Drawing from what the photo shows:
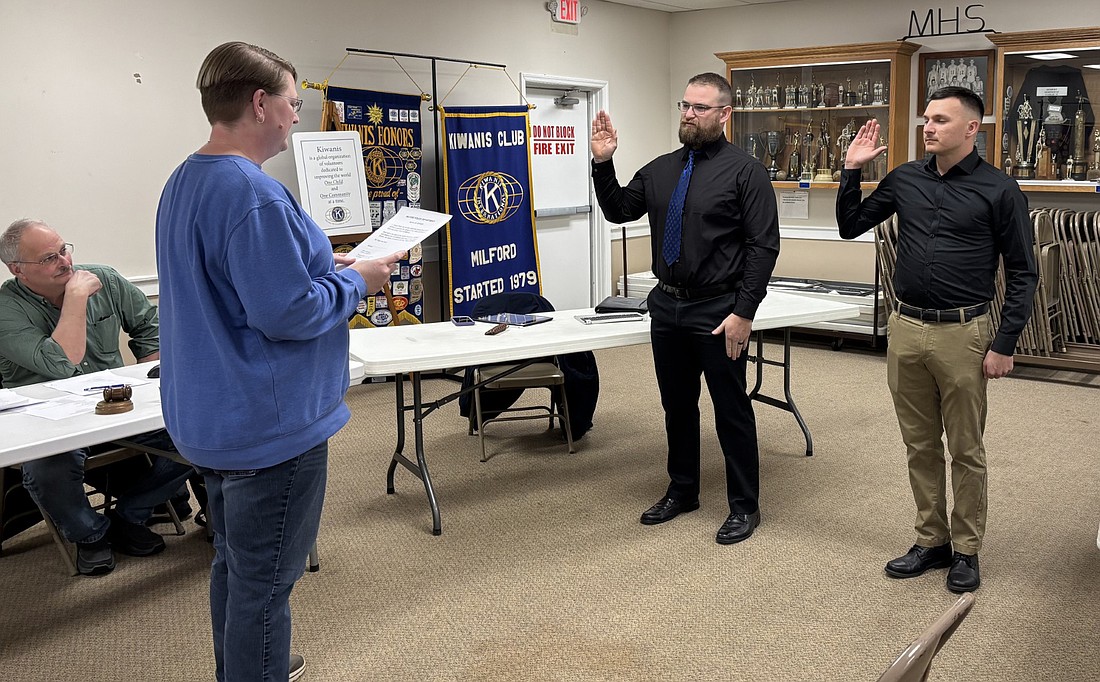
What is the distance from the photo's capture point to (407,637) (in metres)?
2.89

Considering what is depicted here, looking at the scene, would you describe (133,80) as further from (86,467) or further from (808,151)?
(808,151)

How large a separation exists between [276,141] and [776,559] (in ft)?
7.68

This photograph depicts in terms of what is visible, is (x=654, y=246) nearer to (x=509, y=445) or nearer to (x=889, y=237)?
(x=509, y=445)

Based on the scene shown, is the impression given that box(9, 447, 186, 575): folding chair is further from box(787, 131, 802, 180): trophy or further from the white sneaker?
box(787, 131, 802, 180): trophy

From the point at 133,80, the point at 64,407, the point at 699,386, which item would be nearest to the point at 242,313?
the point at 64,407

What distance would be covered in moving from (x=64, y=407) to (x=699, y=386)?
7.03 feet

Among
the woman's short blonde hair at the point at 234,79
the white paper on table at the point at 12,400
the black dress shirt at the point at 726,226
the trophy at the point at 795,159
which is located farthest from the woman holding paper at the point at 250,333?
the trophy at the point at 795,159

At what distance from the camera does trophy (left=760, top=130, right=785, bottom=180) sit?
7.54 m

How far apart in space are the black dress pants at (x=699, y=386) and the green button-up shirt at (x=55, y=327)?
1979mm

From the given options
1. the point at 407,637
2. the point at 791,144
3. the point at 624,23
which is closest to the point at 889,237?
the point at 791,144

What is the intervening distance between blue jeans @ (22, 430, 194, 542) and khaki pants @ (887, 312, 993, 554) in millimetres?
2530

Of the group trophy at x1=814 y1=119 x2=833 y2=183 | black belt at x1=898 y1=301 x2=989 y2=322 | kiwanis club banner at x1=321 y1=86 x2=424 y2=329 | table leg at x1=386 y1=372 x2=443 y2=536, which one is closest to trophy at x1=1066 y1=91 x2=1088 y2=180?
trophy at x1=814 y1=119 x2=833 y2=183

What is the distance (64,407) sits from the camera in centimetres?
291

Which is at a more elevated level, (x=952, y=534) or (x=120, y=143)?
(x=120, y=143)
